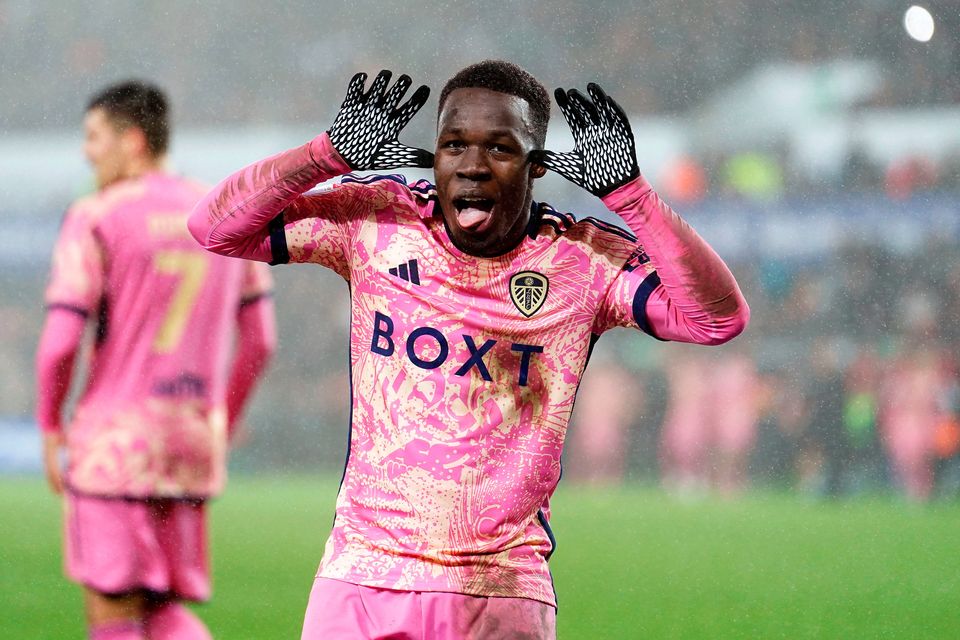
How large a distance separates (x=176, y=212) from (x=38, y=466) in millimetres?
1113

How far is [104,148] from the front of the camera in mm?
3539

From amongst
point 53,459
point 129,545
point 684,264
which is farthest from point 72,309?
point 684,264

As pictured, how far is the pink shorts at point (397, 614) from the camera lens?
1.91 metres

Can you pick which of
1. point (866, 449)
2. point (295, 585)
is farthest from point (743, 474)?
point (295, 585)

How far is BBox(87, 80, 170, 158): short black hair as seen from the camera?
3.55 m

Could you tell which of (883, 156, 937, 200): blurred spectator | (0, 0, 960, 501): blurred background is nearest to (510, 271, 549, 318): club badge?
(0, 0, 960, 501): blurred background

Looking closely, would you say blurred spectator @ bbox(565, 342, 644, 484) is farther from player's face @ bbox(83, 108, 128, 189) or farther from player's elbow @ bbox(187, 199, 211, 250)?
player's elbow @ bbox(187, 199, 211, 250)

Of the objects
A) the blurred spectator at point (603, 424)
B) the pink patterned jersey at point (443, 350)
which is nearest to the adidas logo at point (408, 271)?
the pink patterned jersey at point (443, 350)

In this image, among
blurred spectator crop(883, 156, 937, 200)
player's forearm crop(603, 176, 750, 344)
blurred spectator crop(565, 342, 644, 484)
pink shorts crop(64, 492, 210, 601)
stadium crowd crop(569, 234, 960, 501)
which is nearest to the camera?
player's forearm crop(603, 176, 750, 344)

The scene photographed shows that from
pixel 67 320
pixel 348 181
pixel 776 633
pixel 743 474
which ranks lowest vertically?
pixel 776 633

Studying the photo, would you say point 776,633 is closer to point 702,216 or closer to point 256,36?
point 702,216

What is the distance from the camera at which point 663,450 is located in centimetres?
449

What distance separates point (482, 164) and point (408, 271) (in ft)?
0.75

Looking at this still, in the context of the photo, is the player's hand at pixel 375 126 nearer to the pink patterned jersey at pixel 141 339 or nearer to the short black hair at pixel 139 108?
the pink patterned jersey at pixel 141 339
